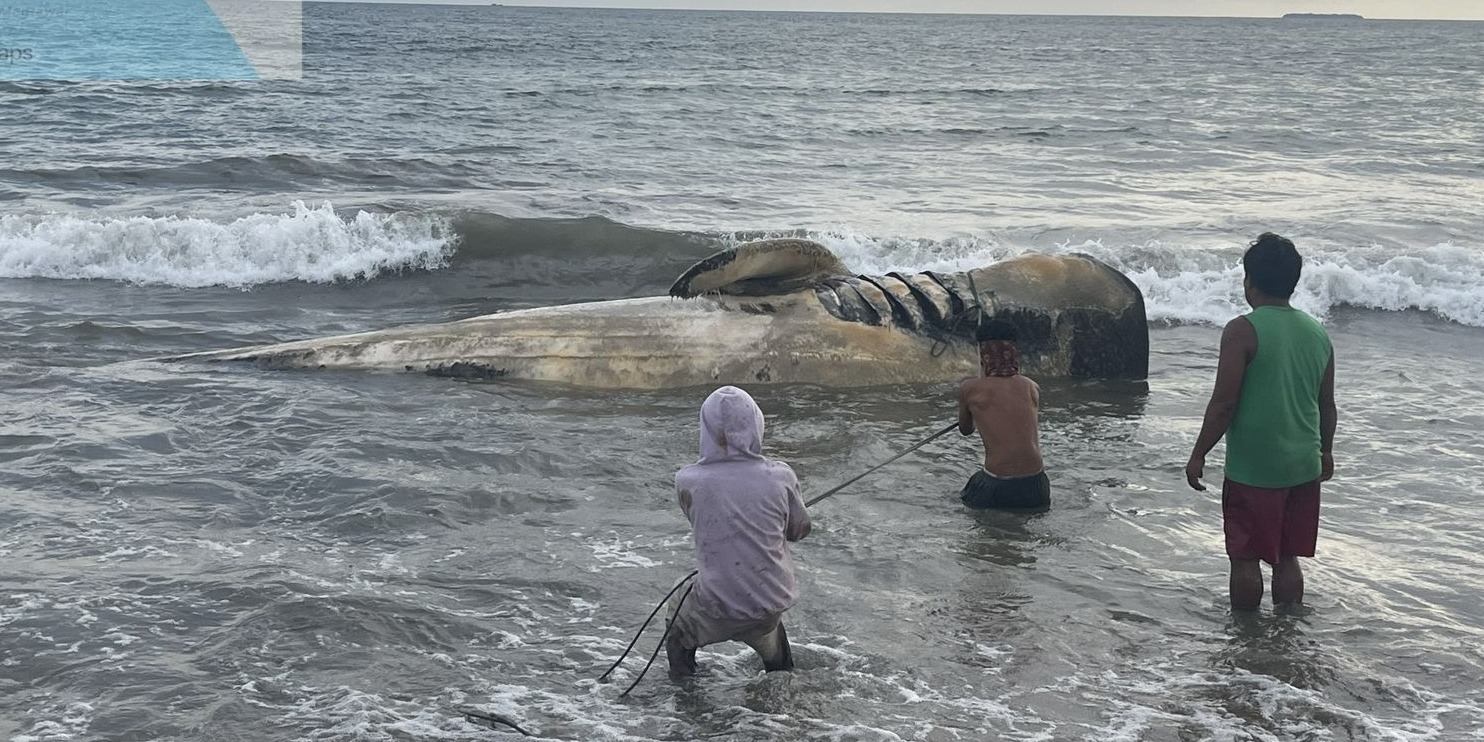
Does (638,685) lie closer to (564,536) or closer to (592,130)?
(564,536)

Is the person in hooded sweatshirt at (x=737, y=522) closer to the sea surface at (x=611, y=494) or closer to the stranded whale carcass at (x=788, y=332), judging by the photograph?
the sea surface at (x=611, y=494)

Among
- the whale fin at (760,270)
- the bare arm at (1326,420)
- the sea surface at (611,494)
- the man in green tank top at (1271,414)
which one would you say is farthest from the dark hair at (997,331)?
the whale fin at (760,270)

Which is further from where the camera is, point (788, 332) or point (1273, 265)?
point (788, 332)

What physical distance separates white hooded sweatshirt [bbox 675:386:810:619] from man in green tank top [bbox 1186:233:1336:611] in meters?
1.90

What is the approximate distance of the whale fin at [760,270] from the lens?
30.2 feet

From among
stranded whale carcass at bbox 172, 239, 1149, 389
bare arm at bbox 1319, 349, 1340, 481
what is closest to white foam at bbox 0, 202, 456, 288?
stranded whale carcass at bbox 172, 239, 1149, 389

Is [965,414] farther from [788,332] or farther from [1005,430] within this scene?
[788,332]

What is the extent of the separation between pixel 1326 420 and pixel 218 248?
12.4 metres

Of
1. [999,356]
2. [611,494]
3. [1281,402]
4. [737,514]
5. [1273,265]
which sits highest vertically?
[1273,265]

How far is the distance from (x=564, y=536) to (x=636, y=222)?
10.9 metres

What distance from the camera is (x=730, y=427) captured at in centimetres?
480
